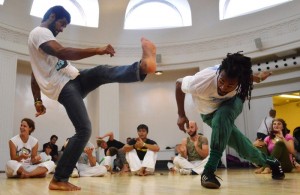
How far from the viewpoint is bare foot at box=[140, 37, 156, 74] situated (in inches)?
74.4

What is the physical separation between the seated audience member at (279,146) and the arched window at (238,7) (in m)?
5.06

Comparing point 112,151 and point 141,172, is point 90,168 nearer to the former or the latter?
point 141,172

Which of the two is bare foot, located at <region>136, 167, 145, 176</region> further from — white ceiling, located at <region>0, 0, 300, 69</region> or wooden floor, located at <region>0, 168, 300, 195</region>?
white ceiling, located at <region>0, 0, 300, 69</region>

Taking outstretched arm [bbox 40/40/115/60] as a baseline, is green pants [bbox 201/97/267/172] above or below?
below

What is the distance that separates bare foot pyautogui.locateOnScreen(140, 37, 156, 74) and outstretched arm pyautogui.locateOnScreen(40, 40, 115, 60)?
0.20 meters

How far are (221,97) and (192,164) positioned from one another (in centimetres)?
268

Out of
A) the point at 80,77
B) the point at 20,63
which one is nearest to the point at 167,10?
the point at 20,63

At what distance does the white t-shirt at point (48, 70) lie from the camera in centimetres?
215

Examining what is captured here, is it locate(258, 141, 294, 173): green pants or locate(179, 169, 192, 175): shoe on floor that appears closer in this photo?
locate(258, 141, 294, 173): green pants

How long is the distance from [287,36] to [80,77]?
22.2 ft

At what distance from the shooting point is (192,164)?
472cm

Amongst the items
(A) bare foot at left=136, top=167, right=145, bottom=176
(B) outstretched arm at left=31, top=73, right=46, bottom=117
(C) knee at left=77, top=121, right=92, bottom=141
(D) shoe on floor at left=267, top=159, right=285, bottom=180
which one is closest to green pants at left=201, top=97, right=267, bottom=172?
(D) shoe on floor at left=267, top=159, right=285, bottom=180

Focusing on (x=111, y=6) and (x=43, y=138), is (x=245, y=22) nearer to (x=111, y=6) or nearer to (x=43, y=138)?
(x=111, y=6)

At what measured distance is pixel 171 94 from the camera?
9.41 meters
